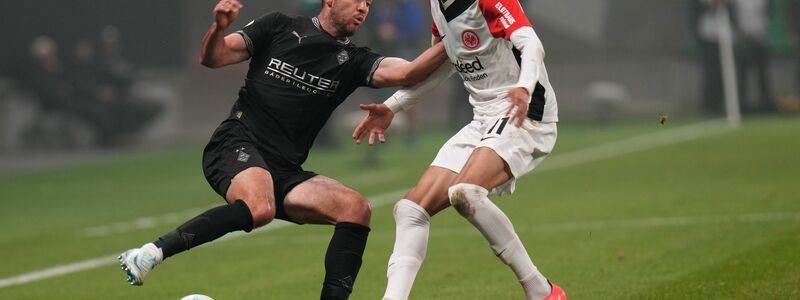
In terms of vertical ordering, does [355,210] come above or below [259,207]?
below

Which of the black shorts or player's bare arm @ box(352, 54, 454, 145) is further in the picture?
player's bare arm @ box(352, 54, 454, 145)

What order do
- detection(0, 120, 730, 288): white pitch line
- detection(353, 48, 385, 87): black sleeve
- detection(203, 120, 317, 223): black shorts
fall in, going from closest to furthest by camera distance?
detection(203, 120, 317, 223): black shorts < detection(353, 48, 385, 87): black sleeve < detection(0, 120, 730, 288): white pitch line

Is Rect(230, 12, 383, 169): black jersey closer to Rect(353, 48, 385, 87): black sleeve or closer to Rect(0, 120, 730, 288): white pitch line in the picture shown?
Rect(353, 48, 385, 87): black sleeve

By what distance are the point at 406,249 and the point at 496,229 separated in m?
0.49

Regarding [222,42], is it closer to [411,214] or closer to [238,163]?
[238,163]

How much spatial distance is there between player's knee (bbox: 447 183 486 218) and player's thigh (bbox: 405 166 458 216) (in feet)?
Result: 0.53

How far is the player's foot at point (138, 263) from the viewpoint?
7461 mm

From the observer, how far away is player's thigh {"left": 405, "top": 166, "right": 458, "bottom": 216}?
25.7ft

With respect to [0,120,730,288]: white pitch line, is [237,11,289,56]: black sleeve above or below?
above

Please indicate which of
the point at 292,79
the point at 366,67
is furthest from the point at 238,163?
the point at 366,67

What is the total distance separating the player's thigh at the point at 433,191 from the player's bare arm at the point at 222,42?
1.27 metres

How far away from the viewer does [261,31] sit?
8508mm

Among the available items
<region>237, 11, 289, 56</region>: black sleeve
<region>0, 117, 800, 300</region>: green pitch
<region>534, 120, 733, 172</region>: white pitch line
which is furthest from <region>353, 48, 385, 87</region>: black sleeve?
<region>534, 120, 733, 172</region>: white pitch line

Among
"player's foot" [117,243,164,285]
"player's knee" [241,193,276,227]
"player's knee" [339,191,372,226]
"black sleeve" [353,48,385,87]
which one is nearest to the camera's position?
"player's foot" [117,243,164,285]
